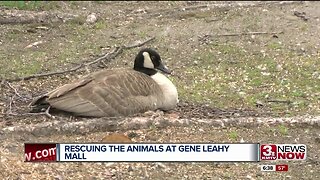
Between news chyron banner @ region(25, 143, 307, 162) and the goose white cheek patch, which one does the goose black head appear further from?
news chyron banner @ region(25, 143, 307, 162)

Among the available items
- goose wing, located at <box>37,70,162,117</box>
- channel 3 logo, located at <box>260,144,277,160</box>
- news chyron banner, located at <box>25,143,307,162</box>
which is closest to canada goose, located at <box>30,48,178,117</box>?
goose wing, located at <box>37,70,162,117</box>

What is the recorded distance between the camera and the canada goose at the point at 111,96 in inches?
294

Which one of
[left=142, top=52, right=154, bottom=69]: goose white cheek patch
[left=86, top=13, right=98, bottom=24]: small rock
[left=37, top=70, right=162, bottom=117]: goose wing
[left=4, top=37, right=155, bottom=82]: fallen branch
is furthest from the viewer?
[left=86, top=13, right=98, bottom=24]: small rock

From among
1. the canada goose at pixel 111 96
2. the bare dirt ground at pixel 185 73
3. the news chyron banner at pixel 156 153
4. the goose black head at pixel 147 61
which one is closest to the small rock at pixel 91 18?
the bare dirt ground at pixel 185 73

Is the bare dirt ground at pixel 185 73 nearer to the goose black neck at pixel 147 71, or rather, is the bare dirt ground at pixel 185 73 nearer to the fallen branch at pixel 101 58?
the fallen branch at pixel 101 58

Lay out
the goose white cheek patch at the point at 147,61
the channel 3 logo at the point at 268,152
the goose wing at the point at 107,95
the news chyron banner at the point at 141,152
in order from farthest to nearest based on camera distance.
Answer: the goose white cheek patch at the point at 147,61
the goose wing at the point at 107,95
the channel 3 logo at the point at 268,152
the news chyron banner at the point at 141,152

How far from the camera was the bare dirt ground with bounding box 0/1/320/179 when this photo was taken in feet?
21.8

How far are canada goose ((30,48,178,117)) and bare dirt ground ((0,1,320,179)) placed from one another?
15 centimetres

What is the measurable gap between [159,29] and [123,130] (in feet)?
16.6

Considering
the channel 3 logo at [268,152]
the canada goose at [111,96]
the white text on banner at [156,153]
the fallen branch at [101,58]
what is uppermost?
the canada goose at [111,96]

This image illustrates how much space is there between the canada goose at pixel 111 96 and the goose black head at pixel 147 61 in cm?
26

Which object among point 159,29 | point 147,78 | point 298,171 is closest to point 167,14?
point 159,29

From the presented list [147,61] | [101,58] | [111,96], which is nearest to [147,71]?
[147,61]

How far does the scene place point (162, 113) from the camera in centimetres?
789
